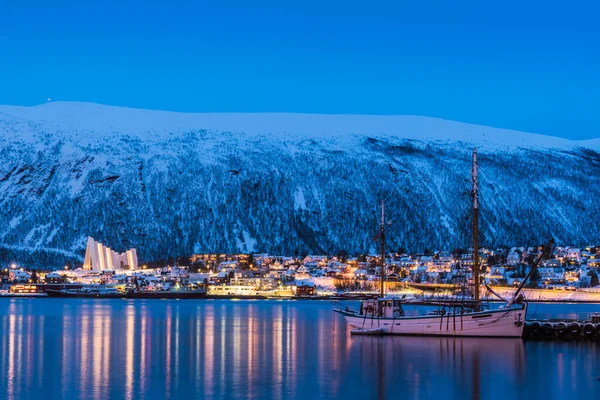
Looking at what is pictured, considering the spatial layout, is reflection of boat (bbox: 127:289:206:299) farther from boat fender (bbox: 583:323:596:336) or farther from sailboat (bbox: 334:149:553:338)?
boat fender (bbox: 583:323:596:336)

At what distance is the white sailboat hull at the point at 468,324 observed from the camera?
50406 mm

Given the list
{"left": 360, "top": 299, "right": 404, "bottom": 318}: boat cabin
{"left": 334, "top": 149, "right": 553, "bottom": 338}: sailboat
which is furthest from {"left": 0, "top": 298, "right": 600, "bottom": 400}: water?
{"left": 360, "top": 299, "right": 404, "bottom": 318}: boat cabin

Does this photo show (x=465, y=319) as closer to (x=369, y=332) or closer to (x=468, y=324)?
(x=468, y=324)

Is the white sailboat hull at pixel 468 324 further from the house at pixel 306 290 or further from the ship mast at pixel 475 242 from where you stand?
the house at pixel 306 290

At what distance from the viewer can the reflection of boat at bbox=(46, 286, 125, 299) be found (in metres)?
159

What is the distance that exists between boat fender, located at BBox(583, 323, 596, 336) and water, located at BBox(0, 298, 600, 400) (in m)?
3.06

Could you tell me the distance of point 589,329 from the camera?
53.5 m

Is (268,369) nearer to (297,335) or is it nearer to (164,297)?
(297,335)

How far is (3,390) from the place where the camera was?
33.8m

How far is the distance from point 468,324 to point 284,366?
12.9 m

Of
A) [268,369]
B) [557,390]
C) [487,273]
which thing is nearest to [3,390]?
[268,369]

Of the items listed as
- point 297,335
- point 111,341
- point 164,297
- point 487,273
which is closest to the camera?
point 111,341

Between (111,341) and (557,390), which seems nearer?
(557,390)

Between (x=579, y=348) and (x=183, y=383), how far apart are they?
2126 cm
